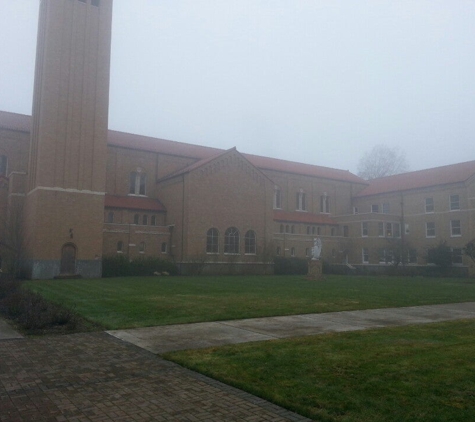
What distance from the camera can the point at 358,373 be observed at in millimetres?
7094

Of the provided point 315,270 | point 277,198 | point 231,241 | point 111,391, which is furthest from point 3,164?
point 111,391

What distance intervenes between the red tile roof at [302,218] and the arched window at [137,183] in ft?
53.9

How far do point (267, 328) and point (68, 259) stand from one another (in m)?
29.5

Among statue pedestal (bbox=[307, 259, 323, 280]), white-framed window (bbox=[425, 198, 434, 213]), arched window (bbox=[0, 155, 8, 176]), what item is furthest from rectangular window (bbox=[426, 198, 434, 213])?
arched window (bbox=[0, 155, 8, 176])

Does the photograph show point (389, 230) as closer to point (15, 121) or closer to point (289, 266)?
point (289, 266)

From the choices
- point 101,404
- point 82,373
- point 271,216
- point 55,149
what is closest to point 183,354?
point 82,373

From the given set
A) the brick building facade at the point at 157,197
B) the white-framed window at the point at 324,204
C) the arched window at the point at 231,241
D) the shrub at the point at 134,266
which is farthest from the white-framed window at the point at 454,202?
the shrub at the point at 134,266

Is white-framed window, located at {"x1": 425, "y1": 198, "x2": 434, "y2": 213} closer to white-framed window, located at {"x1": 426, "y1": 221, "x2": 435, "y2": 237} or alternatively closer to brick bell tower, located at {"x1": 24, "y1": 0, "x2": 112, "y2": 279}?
white-framed window, located at {"x1": 426, "y1": 221, "x2": 435, "y2": 237}

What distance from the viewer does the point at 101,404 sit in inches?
228

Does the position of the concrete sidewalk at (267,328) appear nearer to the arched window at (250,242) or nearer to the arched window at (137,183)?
the arched window at (250,242)

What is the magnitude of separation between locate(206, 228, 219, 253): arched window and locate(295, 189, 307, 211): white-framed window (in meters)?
18.7

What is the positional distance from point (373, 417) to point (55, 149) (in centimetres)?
3674

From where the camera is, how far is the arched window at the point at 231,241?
1875 inches

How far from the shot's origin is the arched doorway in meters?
37.0
